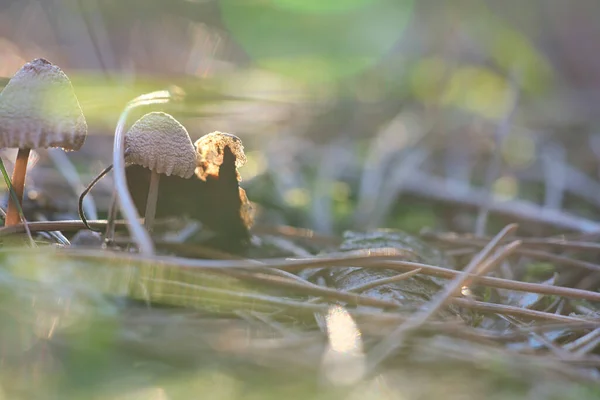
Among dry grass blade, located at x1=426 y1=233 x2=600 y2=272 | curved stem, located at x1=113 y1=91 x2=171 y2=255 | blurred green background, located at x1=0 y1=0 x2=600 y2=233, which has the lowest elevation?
dry grass blade, located at x1=426 y1=233 x2=600 y2=272

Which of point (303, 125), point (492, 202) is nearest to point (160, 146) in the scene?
point (492, 202)

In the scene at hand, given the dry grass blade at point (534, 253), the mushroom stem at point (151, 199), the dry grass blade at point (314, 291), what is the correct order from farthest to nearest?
the dry grass blade at point (534, 253) < the mushroom stem at point (151, 199) < the dry grass blade at point (314, 291)

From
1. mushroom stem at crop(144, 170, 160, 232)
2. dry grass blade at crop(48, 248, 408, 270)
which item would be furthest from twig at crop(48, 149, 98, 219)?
dry grass blade at crop(48, 248, 408, 270)

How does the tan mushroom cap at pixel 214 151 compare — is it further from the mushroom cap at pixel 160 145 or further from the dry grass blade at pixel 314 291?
the dry grass blade at pixel 314 291

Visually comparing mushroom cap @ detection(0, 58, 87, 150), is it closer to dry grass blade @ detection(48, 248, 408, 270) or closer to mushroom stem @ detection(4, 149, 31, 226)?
mushroom stem @ detection(4, 149, 31, 226)

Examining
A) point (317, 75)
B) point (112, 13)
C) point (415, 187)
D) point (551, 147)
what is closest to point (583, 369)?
point (415, 187)

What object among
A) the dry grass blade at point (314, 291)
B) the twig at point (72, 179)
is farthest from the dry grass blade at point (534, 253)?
the twig at point (72, 179)
